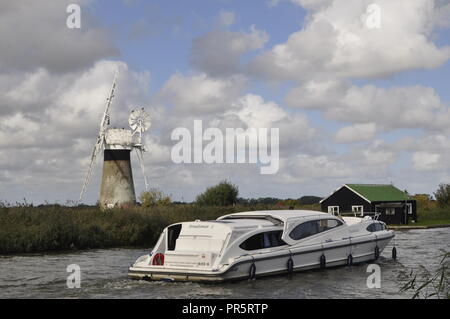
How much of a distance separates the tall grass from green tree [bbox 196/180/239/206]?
20.0 m

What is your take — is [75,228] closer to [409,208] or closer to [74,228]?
[74,228]

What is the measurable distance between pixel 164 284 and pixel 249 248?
3.23 meters

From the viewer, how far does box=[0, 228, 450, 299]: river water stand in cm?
1755

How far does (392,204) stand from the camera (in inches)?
2445

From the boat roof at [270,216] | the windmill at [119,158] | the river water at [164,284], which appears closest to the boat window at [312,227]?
the boat roof at [270,216]

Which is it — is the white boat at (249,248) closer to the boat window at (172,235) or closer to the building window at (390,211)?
the boat window at (172,235)

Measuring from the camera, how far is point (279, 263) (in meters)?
21.1

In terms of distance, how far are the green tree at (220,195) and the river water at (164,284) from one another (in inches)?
1368

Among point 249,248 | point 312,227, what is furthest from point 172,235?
point 312,227

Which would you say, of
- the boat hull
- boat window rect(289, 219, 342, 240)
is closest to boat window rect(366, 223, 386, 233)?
the boat hull

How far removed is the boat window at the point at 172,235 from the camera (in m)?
21.5
